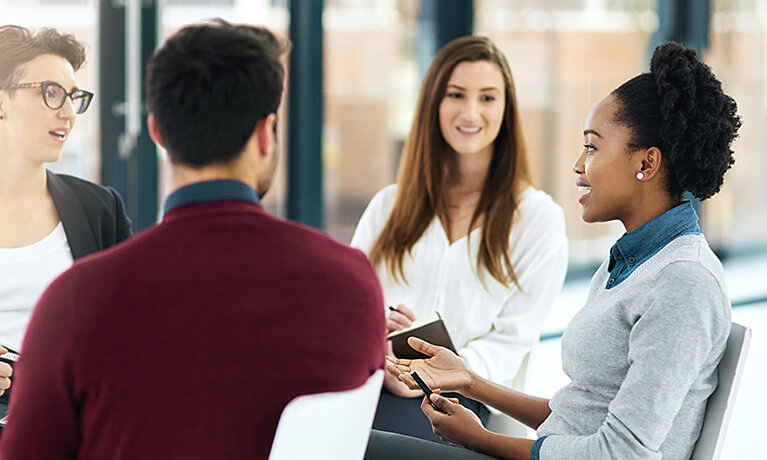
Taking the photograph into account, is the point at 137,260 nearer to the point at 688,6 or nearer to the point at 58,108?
the point at 58,108

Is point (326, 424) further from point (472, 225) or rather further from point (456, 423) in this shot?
point (472, 225)

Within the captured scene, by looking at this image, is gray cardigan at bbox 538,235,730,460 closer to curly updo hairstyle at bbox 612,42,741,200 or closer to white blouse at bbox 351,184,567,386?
curly updo hairstyle at bbox 612,42,741,200

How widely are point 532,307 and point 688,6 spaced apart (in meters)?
3.31

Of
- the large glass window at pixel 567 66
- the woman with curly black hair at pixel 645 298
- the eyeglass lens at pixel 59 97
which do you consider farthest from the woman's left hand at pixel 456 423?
the large glass window at pixel 567 66

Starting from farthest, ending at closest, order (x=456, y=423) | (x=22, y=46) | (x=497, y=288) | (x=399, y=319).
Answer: (x=497, y=288) → (x=399, y=319) → (x=22, y=46) → (x=456, y=423)

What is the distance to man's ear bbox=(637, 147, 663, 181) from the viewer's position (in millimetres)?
1460

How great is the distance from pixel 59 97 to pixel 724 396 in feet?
4.66

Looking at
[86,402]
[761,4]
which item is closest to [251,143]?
[86,402]

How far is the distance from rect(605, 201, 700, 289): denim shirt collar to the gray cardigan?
0.03 metres

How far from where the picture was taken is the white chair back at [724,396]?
133cm

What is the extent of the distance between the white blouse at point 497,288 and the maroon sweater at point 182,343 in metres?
1.19

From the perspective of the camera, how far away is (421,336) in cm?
182

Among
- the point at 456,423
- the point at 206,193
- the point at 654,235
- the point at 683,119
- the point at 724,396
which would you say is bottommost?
the point at 456,423

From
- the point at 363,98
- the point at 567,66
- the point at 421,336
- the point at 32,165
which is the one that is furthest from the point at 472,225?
the point at 567,66
